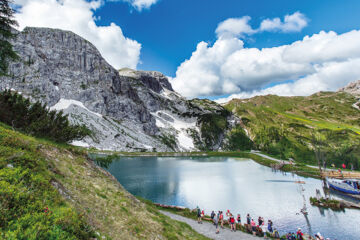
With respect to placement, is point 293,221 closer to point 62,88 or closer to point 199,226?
point 199,226

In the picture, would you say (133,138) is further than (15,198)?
Yes

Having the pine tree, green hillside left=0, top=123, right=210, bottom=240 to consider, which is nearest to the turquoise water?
A: green hillside left=0, top=123, right=210, bottom=240

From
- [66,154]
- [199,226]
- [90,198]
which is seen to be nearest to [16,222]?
[90,198]

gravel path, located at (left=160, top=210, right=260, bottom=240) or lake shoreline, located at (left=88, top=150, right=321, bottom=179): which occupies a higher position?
lake shoreline, located at (left=88, top=150, right=321, bottom=179)

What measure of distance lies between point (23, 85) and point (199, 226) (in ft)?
631

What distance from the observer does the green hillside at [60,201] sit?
5762 mm

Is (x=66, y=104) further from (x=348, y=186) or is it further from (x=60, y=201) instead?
(x=348, y=186)

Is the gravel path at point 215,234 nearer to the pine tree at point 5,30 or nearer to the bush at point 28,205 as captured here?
the bush at point 28,205

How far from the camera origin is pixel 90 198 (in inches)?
505

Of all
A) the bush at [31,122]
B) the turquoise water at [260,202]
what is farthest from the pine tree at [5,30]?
the turquoise water at [260,202]

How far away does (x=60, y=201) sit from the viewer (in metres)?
8.66

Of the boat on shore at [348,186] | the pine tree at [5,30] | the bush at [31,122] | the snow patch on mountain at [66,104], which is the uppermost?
the snow patch on mountain at [66,104]

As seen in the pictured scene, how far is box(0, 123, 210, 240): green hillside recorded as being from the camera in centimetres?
576

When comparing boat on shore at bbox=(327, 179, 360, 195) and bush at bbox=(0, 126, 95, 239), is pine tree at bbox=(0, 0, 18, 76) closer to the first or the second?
bush at bbox=(0, 126, 95, 239)
